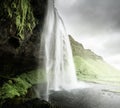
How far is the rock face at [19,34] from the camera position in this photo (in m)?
24.5

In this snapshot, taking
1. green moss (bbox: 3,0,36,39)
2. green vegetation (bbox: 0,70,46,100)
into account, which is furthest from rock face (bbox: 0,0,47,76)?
green vegetation (bbox: 0,70,46,100)

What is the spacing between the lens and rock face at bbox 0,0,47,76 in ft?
80.3

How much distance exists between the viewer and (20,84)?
99.5 ft

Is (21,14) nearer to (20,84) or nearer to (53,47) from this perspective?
(20,84)

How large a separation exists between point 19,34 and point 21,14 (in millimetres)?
3093

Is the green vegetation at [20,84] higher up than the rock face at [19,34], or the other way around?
the rock face at [19,34]

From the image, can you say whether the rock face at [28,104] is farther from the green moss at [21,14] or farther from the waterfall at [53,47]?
the waterfall at [53,47]

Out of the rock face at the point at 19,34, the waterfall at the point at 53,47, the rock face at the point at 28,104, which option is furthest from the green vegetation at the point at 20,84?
the rock face at the point at 28,104

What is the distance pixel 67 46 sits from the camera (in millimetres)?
54500

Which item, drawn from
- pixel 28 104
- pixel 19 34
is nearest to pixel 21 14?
pixel 19 34

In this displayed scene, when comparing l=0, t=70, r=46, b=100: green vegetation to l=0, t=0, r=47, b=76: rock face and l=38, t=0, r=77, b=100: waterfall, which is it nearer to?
l=0, t=0, r=47, b=76: rock face

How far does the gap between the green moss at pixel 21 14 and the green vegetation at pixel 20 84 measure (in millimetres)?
7785

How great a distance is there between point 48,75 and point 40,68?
9.86ft

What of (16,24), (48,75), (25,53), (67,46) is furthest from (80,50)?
(16,24)
